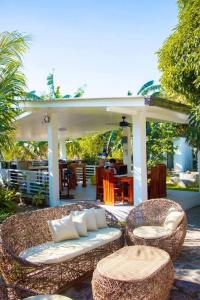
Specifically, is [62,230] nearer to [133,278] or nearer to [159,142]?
[133,278]

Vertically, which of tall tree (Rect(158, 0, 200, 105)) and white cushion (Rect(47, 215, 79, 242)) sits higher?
tall tree (Rect(158, 0, 200, 105))

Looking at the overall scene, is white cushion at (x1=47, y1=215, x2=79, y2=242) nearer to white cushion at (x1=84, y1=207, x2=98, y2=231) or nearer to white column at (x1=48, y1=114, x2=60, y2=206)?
white cushion at (x1=84, y1=207, x2=98, y2=231)

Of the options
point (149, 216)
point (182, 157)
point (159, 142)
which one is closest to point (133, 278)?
point (149, 216)

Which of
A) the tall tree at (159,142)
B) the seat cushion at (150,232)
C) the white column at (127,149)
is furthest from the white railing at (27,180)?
the tall tree at (159,142)

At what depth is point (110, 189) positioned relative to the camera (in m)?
10.7

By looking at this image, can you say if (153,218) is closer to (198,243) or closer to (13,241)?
(198,243)

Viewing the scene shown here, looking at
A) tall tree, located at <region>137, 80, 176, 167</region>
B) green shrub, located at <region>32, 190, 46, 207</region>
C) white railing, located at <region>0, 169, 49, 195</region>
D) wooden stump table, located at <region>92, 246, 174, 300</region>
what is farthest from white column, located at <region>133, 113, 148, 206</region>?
tall tree, located at <region>137, 80, 176, 167</region>

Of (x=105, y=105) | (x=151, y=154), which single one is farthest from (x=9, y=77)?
(x=151, y=154)

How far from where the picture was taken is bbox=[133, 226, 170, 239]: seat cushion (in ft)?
21.2

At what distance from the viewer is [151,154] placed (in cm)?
1970

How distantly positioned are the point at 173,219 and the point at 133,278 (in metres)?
2.61

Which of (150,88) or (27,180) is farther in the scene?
(150,88)

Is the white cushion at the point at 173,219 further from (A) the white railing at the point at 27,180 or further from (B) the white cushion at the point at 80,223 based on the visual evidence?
(A) the white railing at the point at 27,180

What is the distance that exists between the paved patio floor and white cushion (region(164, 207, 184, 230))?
26.7 inches
